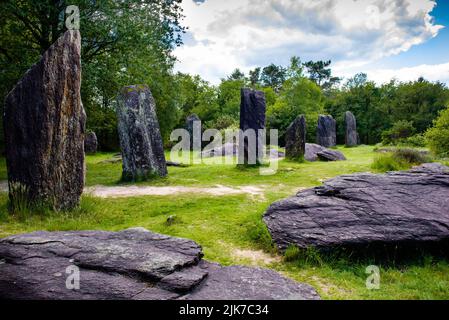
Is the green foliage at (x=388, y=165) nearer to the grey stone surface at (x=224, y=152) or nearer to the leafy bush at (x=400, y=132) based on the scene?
the grey stone surface at (x=224, y=152)

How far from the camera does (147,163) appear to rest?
1187cm

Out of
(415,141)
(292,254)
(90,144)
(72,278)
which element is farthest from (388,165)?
(90,144)

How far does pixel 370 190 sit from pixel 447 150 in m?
12.8

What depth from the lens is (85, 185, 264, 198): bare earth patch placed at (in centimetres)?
954

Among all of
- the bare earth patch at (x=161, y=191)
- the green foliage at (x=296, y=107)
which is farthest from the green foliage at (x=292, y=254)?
the green foliage at (x=296, y=107)

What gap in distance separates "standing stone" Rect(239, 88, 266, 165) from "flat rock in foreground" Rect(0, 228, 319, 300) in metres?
10.5

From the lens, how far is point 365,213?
5.50 metres

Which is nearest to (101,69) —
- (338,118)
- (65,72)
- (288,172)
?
(65,72)

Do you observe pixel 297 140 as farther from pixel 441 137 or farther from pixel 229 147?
pixel 229 147

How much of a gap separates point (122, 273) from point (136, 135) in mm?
A: 8571

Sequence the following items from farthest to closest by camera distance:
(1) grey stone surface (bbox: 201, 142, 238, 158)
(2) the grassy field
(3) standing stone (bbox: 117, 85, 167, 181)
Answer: (1) grey stone surface (bbox: 201, 142, 238, 158) → (3) standing stone (bbox: 117, 85, 167, 181) → (2) the grassy field

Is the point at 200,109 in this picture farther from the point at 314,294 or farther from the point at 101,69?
the point at 314,294

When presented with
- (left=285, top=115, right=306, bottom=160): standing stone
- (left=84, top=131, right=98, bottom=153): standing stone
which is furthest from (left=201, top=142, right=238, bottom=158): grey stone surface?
(left=84, top=131, right=98, bottom=153): standing stone

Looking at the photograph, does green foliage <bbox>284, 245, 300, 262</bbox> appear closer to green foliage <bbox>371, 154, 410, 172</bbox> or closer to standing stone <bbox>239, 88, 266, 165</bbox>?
green foliage <bbox>371, 154, 410, 172</bbox>
